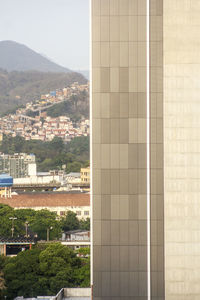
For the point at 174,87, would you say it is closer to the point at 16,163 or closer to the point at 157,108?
the point at 157,108

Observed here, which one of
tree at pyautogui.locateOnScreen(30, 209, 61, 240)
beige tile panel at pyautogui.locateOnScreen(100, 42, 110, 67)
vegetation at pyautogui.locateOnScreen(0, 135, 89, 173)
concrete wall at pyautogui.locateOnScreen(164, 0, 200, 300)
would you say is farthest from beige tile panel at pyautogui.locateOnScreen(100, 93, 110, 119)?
vegetation at pyautogui.locateOnScreen(0, 135, 89, 173)

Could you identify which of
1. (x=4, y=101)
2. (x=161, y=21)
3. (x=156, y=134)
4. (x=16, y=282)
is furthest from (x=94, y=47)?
(x=4, y=101)

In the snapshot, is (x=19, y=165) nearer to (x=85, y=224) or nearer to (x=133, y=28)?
(x=85, y=224)

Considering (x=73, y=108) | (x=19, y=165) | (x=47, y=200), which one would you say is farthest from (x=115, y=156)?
(x=73, y=108)

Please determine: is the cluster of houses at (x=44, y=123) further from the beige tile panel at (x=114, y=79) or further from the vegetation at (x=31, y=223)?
the beige tile panel at (x=114, y=79)

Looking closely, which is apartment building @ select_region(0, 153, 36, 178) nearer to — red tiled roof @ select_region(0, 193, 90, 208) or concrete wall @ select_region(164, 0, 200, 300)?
red tiled roof @ select_region(0, 193, 90, 208)

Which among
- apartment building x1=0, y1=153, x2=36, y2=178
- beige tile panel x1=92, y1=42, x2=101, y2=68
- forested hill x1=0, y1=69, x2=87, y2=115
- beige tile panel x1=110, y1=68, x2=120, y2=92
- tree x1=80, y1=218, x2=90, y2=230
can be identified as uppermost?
forested hill x1=0, y1=69, x2=87, y2=115

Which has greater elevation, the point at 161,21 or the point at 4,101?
the point at 4,101
